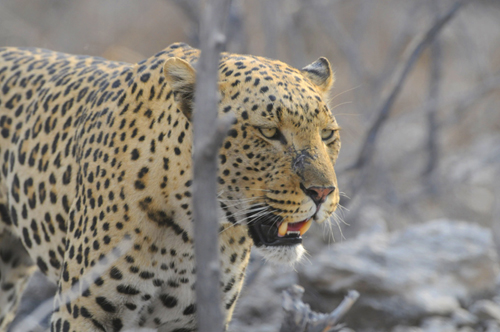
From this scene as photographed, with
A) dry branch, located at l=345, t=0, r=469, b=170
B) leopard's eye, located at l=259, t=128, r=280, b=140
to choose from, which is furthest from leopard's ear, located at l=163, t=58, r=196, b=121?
dry branch, located at l=345, t=0, r=469, b=170

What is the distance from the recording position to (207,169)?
2.15 m

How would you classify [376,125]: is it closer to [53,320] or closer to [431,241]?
[431,241]

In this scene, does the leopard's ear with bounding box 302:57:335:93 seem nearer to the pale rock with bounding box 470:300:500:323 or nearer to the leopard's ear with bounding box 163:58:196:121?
the leopard's ear with bounding box 163:58:196:121

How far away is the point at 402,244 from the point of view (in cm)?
736

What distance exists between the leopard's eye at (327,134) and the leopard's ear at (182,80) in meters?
0.77

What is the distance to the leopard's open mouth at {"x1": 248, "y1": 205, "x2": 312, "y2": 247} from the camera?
375 centimetres

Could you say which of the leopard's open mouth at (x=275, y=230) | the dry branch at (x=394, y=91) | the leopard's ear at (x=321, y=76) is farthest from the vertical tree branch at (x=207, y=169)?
the dry branch at (x=394, y=91)

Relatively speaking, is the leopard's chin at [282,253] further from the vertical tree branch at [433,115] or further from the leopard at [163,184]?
the vertical tree branch at [433,115]

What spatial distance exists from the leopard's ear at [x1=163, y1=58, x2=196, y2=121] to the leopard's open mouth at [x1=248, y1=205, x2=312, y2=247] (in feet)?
2.35

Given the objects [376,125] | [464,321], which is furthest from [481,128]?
[464,321]

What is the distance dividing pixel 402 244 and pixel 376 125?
1404 mm

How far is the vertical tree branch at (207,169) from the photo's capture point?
2145 millimetres

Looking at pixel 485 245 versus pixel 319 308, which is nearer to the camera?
pixel 319 308

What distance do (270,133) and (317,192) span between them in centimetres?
41
